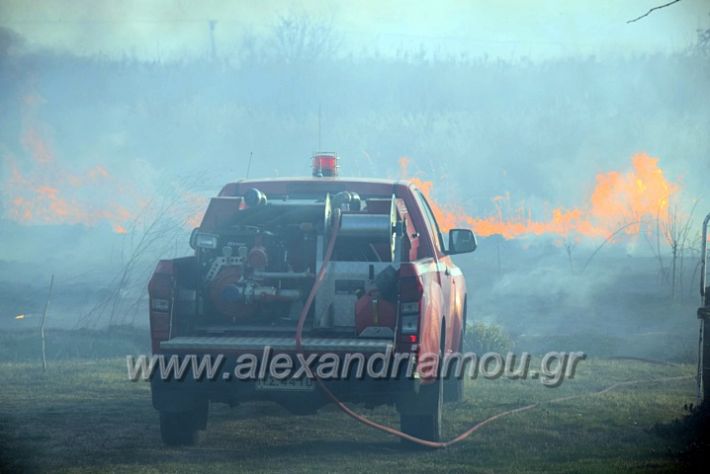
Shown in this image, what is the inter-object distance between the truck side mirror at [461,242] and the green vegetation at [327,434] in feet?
4.88

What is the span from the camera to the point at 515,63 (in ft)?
149

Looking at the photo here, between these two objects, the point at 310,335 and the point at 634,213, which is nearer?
the point at 310,335

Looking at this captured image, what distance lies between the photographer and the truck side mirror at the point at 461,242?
9.71 m

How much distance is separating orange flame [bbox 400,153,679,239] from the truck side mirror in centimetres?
1676

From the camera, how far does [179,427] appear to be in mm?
7852

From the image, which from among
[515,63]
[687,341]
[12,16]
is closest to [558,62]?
[515,63]

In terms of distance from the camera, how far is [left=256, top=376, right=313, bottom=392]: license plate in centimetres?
713

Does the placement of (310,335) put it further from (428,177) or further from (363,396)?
(428,177)

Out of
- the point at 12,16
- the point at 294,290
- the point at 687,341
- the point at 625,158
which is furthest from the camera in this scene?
the point at 625,158

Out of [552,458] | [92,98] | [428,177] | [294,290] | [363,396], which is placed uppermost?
[92,98]

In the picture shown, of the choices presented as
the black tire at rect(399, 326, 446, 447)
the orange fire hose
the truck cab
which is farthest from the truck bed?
the black tire at rect(399, 326, 446, 447)

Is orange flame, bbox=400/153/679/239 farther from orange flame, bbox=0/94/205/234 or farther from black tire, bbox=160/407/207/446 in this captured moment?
black tire, bbox=160/407/207/446

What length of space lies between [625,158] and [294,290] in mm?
25398

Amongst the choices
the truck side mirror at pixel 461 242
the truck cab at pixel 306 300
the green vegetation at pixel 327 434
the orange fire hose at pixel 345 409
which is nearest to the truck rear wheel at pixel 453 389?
the green vegetation at pixel 327 434
